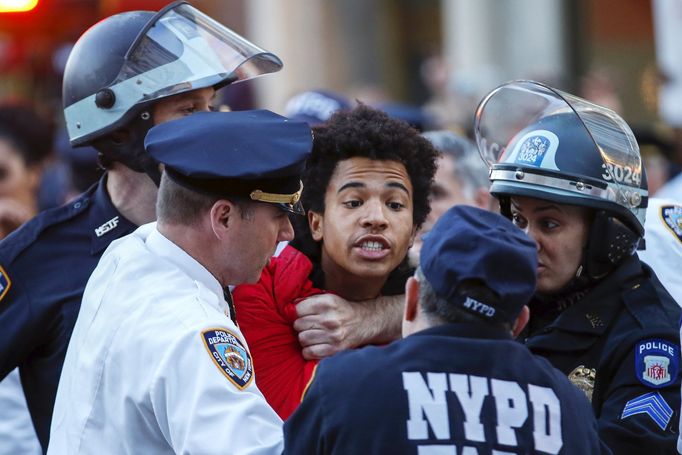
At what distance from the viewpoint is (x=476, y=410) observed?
114 inches

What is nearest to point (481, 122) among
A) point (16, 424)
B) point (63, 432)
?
point (63, 432)

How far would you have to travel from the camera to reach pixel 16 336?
3.97 metres

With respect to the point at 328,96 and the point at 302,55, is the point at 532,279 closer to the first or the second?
the point at 328,96

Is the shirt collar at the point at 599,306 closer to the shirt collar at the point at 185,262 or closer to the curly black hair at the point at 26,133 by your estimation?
the shirt collar at the point at 185,262

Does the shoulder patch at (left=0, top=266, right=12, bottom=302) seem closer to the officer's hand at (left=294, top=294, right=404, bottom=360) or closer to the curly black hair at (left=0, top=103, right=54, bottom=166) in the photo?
the officer's hand at (left=294, top=294, right=404, bottom=360)

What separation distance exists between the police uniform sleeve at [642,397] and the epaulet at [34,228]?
6.17ft

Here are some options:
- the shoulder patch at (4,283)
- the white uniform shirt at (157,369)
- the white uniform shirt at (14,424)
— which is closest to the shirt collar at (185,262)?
the white uniform shirt at (157,369)

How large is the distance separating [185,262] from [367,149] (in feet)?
2.97

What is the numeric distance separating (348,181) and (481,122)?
668mm

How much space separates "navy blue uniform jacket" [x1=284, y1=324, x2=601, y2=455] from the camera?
9.37ft

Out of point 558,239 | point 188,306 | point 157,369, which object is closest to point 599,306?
point 558,239

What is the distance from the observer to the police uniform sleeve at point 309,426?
2.90 metres

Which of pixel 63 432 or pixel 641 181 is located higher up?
pixel 641 181

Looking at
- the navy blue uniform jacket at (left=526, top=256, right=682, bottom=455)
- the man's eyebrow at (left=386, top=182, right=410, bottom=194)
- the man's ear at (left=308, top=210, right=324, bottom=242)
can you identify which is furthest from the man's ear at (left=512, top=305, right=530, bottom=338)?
the man's ear at (left=308, top=210, right=324, bottom=242)
